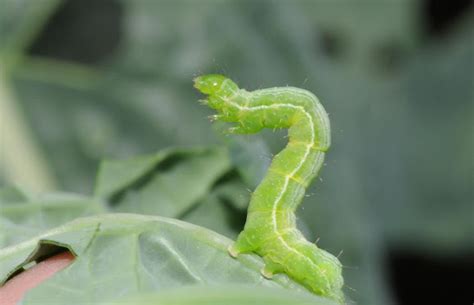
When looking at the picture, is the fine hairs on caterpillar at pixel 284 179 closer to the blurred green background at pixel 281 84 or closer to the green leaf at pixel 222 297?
the green leaf at pixel 222 297

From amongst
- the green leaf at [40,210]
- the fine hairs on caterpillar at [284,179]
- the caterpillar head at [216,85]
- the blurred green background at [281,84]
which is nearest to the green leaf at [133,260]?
the fine hairs on caterpillar at [284,179]

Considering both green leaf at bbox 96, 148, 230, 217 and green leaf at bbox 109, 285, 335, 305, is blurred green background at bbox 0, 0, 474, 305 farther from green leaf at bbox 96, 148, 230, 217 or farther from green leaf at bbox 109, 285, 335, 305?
green leaf at bbox 109, 285, 335, 305

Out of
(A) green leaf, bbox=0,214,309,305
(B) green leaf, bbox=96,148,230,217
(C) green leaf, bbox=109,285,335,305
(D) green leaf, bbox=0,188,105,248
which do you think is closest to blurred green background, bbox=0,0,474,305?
(B) green leaf, bbox=96,148,230,217

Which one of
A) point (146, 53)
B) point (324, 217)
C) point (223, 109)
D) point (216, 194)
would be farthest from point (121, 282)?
point (146, 53)

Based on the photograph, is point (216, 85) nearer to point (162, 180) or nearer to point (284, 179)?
point (284, 179)

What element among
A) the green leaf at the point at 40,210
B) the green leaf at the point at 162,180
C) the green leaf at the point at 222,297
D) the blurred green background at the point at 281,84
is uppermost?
the blurred green background at the point at 281,84
